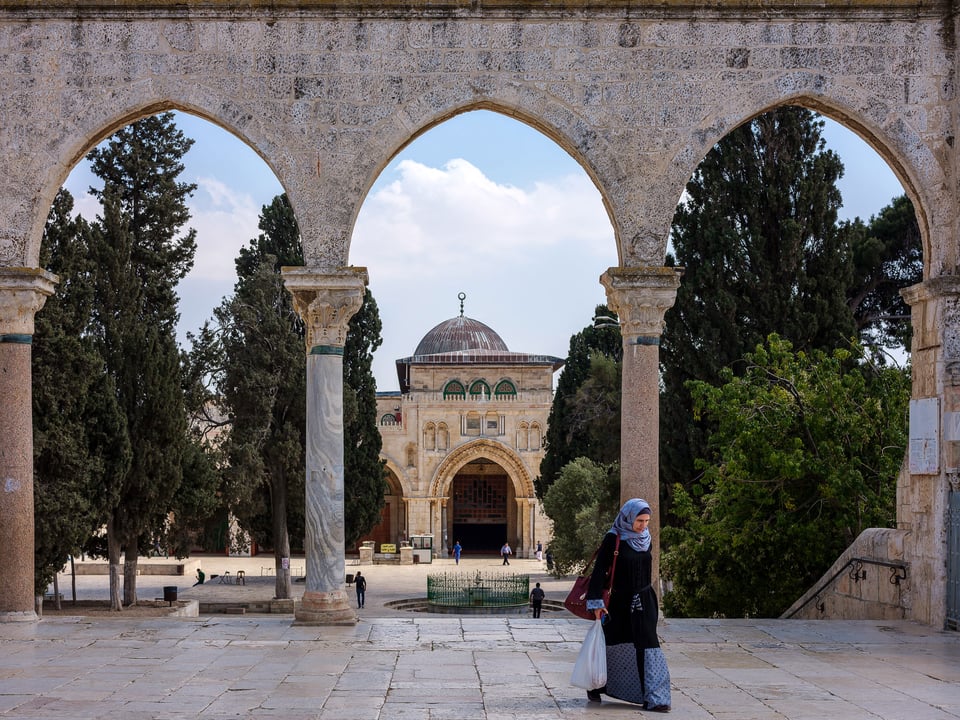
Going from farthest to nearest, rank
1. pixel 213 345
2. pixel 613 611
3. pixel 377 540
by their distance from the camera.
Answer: pixel 377 540 < pixel 213 345 < pixel 613 611

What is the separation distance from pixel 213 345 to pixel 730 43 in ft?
53.1

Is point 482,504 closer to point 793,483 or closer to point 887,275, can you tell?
point 887,275

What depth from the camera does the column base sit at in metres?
8.88

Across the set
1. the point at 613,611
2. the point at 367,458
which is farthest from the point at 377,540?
the point at 613,611

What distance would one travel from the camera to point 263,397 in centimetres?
2364

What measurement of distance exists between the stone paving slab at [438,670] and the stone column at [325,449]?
13.2 inches

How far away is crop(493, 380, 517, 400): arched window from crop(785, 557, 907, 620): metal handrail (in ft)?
87.2

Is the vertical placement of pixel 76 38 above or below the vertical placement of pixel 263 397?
above

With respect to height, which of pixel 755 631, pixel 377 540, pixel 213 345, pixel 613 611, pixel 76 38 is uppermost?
pixel 76 38

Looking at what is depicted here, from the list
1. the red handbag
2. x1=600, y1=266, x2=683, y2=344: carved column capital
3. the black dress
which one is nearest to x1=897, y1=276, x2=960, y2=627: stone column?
x1=600, y1=266, x2=683, y2=344: carved column capital

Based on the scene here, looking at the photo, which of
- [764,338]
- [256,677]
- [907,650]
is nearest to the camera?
[256,677]

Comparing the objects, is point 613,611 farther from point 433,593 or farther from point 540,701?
point 433,593

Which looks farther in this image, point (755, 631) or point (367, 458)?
point (367, 458)

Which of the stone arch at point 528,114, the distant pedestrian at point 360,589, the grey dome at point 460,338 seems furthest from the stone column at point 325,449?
the grey dome at point 460,338
